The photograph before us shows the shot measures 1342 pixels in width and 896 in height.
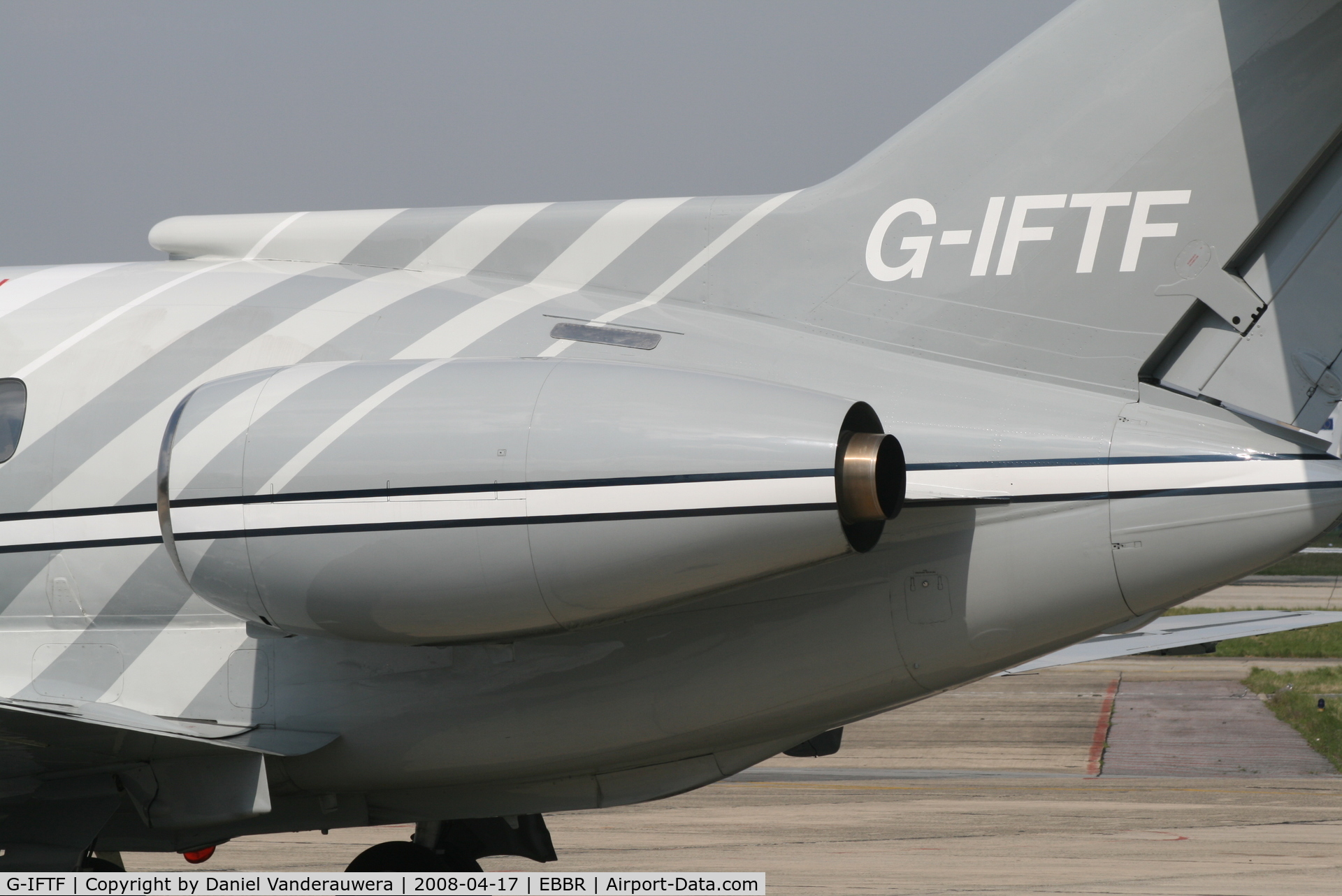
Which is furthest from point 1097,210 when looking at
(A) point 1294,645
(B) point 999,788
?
(A) point 1294,645

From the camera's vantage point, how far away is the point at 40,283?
269 inches

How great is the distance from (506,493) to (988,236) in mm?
2352

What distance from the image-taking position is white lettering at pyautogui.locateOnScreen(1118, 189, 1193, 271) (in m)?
5.28

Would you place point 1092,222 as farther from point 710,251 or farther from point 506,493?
point 506,493

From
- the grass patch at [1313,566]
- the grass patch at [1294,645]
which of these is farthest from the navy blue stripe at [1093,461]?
the grass patch at [1313,566]

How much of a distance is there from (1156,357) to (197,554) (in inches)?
150

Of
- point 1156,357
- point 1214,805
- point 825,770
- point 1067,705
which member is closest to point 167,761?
point 1156,357

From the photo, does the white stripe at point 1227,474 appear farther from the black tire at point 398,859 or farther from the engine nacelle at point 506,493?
the black tire at point 398,859

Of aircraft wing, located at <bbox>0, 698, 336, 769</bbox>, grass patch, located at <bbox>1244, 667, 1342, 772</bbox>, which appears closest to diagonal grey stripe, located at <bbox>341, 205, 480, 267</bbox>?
aircraft wing, located at <bbox>0, 698, 336, 769</bbox>

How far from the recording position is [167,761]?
588cm

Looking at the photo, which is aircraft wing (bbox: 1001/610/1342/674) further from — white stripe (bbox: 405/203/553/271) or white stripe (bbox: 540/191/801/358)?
white stripe (bbox: 405/203/553/271)

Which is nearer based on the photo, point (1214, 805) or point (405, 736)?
point (405, 736)

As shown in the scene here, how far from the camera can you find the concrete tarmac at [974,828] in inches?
375

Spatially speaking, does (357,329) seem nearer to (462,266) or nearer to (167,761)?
(462,266)
